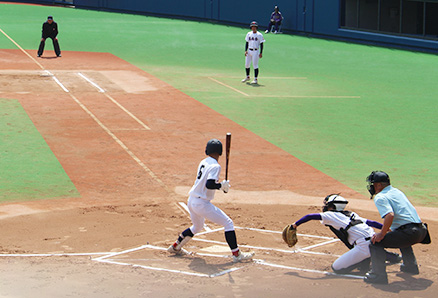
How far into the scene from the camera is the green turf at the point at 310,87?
17250 mm

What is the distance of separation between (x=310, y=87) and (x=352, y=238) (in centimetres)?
1882

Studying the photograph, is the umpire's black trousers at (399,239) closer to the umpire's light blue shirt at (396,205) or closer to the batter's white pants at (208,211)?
the umpire's light blue shirt at (396,205)

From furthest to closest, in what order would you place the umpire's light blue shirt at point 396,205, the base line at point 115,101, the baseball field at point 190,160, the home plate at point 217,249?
the base line at point 115,101 → the home plate at point 217,249 → the baseball field at point 190,160 → the umpire's light blue shirt at point 396,205

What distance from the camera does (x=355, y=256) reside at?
891cm

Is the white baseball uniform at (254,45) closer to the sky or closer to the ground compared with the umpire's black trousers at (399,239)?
closer to the sky

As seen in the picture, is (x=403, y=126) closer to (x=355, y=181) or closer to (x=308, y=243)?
(x=355, y=181)

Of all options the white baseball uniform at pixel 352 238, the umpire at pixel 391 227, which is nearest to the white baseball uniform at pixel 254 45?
the white baseball uniform at pixel 352 238

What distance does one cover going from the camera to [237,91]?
26062 millimetres

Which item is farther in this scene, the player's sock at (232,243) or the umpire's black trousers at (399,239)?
the player's sock at (232,243)

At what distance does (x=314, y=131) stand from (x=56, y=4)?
171ft

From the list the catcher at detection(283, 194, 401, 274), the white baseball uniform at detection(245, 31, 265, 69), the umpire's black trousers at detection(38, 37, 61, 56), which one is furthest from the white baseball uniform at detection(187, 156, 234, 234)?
the umpire's black trousers at detection(38, 37, 61, 56)

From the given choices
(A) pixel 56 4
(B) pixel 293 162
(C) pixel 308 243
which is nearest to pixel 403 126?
(B) pixel 293 162

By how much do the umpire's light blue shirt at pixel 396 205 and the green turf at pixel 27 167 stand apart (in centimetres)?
717

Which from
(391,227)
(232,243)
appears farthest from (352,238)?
(232,243)
